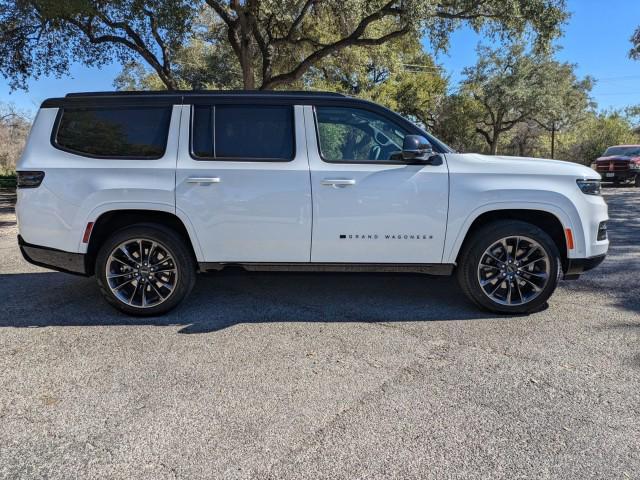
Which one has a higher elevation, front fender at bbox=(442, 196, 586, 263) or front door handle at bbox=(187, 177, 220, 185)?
front door handle at bbox=(187, 177, 220, 185)

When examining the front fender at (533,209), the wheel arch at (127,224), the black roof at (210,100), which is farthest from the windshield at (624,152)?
the wheel arch at (127,224)

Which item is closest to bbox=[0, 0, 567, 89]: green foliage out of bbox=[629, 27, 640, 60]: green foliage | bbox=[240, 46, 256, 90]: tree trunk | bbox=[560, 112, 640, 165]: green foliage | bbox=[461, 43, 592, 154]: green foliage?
bbox=[240, 46, 256, 90]: tree trunk

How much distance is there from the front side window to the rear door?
0.24 metres

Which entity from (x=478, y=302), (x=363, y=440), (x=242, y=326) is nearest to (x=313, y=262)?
(x=242, y=326)

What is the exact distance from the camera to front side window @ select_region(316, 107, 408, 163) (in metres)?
4.37

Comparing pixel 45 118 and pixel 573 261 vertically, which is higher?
pixel 45 118

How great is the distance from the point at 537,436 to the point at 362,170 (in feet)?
8.33

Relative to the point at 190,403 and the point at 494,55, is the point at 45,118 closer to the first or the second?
the point at 190,403

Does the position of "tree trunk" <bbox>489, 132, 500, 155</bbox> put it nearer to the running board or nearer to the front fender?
the front fender

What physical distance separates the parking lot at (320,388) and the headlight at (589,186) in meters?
1.17

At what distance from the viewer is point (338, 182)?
4246 millimetres

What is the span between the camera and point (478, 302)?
4.48 meters

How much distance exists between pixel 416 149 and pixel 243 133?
1.60 meters

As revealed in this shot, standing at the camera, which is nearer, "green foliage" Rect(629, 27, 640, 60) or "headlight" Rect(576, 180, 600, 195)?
"headlight" Rect(576, 180, 600, 195)
